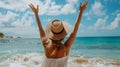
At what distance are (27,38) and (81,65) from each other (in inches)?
480

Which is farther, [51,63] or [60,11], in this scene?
[60,11]

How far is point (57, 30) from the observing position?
225cm

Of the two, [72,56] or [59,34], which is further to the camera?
[72,56]

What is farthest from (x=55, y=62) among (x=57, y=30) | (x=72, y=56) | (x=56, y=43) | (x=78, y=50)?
(x=78, y=50)

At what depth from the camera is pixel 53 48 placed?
2227 mm

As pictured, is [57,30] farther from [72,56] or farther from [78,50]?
[78,50]

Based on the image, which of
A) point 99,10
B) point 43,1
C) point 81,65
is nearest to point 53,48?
point 81,65

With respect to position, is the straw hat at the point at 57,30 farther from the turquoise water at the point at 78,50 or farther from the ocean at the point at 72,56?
the turquoise water at the point at 78,50

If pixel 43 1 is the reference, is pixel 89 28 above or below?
below

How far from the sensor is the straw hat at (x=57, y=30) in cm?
224

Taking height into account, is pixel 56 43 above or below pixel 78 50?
above

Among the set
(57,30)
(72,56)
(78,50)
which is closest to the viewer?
(57,30)

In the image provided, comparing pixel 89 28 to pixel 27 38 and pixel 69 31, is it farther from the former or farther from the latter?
pixel 69 31

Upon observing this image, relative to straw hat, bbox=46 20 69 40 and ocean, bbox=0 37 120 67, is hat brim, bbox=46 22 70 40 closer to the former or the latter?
straw hat, bbox=46 20 69 40
